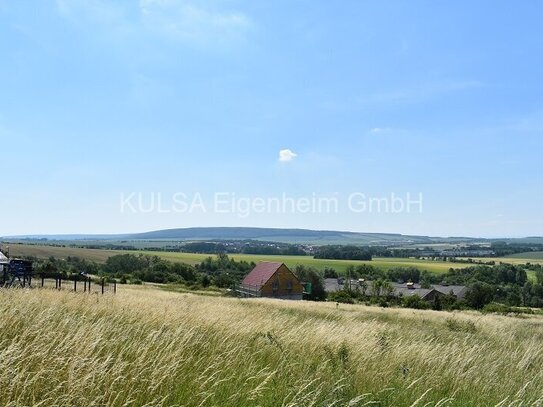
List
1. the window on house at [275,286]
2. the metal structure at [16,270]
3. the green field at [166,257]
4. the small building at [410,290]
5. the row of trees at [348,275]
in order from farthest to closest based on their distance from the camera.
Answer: the green field at [166,257] < the small building at [410,290] < the row of trees at [348,275] < the window on house at [275,286] < the metal structure at [16,270]

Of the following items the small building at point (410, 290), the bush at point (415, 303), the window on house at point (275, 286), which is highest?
the window on house at point (275, 286)

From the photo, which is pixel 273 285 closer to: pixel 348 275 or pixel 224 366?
pixel 348 275

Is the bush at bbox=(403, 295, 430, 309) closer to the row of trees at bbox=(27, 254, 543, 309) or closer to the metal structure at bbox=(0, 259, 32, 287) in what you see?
the row of trees at bbox=(27, 254, 543, 309)

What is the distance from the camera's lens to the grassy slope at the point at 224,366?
4.25 m

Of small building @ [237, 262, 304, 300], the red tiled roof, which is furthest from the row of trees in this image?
small building @ [237, 262, 304, 300]

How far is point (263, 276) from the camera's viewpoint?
7625cm

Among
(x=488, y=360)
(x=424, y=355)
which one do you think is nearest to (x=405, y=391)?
(x=424, y=355)

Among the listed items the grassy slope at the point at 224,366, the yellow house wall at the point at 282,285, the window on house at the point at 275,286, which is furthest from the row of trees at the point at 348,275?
the grassy slope at the point at 224,366

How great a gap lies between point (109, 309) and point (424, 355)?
5.55m

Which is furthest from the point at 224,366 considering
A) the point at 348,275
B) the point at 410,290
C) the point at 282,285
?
the point at 348,275

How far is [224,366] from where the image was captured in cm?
571

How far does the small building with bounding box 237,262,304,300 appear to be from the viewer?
243ft

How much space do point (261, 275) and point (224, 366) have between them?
7209 cm

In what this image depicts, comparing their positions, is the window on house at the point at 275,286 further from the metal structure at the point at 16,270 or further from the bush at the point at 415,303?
the metal structure at the point at 16,270
